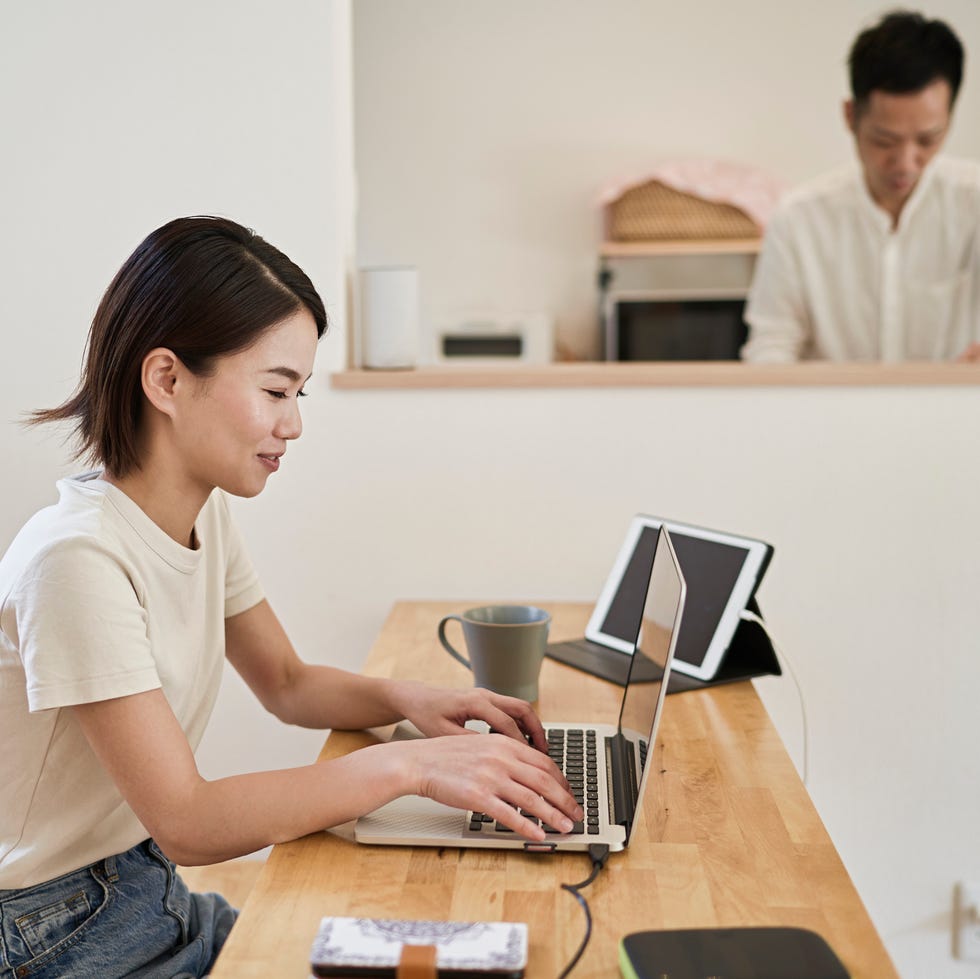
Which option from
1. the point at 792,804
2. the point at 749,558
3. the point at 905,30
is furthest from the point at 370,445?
the point at 905,30

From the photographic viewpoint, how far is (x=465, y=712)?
44.1 inches

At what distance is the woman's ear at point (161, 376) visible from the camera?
3.37 ft

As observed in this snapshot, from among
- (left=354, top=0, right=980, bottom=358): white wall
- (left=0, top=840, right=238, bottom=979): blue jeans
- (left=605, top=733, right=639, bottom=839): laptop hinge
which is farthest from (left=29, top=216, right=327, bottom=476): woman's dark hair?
(left=354, top=0, right=980, bottom=358): white wall

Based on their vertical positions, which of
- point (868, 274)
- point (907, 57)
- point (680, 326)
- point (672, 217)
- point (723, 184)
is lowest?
point (680, 326)

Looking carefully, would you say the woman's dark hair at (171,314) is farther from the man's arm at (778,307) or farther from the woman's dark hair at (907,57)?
the woman's dark hair at (907,57)

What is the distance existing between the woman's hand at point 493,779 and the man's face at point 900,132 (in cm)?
185

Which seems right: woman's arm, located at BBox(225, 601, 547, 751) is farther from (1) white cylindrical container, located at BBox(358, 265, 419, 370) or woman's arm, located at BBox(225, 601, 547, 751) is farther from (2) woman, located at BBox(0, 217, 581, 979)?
(1) white cylindrical container, located at BBox(358, 265, 419, 370)

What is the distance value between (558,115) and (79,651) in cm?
364

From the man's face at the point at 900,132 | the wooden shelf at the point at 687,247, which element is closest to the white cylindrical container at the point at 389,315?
the man's face at the point at 900,132

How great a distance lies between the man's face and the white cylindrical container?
1.12 meters

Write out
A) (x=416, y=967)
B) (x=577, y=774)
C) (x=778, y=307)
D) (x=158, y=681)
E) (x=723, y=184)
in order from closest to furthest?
(x=416, y=967)
(x=158, y=681)
(x=577, y=774)
(x=778, y=307)
(x=723, y=184)

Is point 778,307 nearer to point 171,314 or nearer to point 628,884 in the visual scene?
point 171,314

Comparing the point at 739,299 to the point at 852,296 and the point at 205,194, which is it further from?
the point at 205,194

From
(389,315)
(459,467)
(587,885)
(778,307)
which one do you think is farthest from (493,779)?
(778,307)
